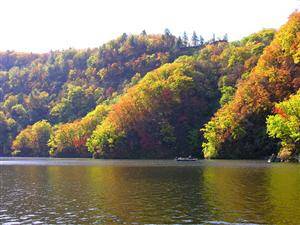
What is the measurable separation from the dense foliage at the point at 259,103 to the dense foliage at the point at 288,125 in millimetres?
18833

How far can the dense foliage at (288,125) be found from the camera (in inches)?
4729

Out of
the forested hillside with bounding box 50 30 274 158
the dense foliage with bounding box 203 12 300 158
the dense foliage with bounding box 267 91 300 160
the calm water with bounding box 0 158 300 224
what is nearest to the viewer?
the calm water with bounding box 0 158 300 224

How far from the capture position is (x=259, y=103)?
502 ft

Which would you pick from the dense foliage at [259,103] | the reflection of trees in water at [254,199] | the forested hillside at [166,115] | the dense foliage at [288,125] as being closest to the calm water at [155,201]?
the reflection of trees in water at [254,199]

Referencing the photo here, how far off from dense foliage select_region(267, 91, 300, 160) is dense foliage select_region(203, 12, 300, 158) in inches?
741

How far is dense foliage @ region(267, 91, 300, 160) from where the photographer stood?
12012cm

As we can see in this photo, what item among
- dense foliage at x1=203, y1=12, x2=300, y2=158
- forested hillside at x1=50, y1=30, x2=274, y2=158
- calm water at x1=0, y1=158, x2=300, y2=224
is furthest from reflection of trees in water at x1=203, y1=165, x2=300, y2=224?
forested hillside at x1=50, y1=30, x2=274, y2=158

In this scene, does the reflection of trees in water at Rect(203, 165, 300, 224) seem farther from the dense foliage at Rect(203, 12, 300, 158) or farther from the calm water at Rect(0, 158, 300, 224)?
the dense foliage at Rect(203, 12, 300, 158)

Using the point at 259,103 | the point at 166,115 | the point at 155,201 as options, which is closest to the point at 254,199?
the point at 155,201

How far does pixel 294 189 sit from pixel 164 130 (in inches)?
5078

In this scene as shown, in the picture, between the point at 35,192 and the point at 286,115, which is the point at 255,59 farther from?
the point at 35,192

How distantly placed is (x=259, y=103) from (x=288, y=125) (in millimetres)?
32824

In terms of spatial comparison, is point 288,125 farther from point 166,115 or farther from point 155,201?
point 155,201

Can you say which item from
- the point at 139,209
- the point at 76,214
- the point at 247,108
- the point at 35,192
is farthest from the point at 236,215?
the point at 247,108
